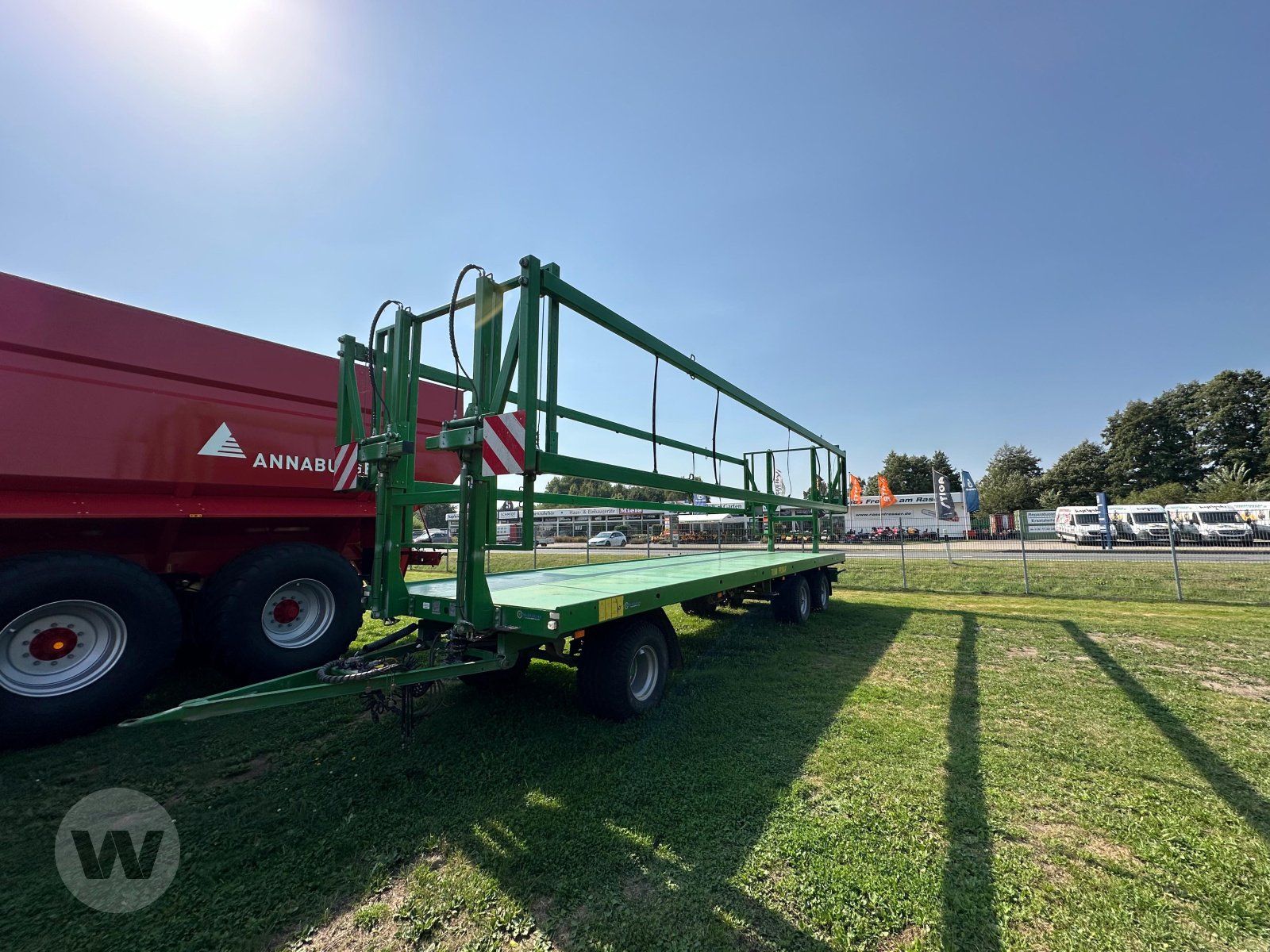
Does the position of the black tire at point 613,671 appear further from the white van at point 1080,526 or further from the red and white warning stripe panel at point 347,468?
the white van at point 1080,526

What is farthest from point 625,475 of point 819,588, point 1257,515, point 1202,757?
point 1257,515

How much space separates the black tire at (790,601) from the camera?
7.21m

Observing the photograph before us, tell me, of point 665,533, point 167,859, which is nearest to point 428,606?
point 167,859

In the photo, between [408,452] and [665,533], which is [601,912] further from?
[665,533]

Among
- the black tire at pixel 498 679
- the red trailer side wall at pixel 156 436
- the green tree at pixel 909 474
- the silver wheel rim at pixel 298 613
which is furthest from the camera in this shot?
the green tree at pixel 909 474

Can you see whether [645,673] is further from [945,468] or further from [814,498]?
[945,468]

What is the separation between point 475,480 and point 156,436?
111 inches

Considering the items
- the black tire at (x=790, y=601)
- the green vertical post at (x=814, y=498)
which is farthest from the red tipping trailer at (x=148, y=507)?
the green vertical post at (x=814, y=498)

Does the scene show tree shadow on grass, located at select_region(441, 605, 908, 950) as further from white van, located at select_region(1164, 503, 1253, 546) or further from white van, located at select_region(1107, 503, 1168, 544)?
white van, located at select_region(1107, 503, 1168, 544)

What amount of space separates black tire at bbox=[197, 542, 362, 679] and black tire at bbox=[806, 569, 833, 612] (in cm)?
624

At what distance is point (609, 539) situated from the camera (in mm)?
37500

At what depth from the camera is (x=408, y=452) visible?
3600 millimetres

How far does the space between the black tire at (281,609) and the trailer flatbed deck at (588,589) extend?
789mm

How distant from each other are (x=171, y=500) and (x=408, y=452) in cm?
210
